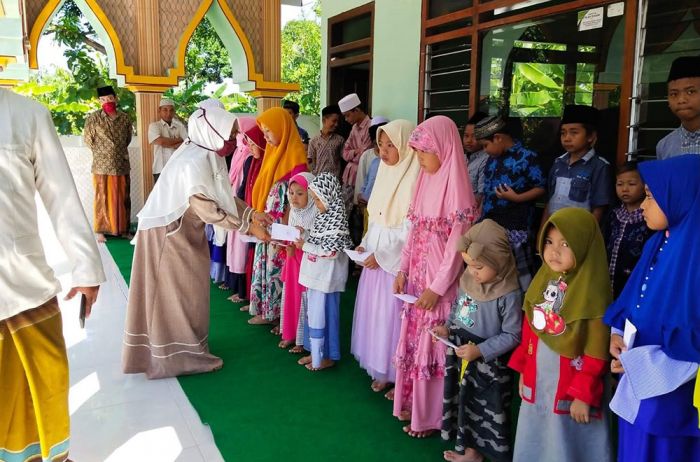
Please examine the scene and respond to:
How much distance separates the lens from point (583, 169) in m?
3.18

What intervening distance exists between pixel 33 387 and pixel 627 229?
8.52ft

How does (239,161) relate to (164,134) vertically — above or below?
below

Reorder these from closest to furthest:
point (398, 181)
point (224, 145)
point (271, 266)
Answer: point (398, 181)
point (224, 145)
point (271, 266)

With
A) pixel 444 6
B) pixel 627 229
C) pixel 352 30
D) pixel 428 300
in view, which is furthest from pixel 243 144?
Result: pixel 627 229

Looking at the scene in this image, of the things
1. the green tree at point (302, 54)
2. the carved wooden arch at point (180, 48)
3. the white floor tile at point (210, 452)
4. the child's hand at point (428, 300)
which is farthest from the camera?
the green tree at point (302, 54)

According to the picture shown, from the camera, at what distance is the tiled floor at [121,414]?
97.5 inches

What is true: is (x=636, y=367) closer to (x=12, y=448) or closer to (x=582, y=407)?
(x=582, y=407)

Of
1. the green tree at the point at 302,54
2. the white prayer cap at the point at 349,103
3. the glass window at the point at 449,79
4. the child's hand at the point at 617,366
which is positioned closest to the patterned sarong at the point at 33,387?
the child's hand at the point at 617,366

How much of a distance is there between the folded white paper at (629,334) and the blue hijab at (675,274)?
0.01m

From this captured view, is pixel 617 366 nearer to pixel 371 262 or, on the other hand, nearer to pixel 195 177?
pixel 371 262

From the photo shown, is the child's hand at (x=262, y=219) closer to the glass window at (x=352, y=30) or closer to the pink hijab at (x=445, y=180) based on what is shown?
the pink hijab at (x=445, y=180)

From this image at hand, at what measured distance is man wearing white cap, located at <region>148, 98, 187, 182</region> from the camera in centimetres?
701

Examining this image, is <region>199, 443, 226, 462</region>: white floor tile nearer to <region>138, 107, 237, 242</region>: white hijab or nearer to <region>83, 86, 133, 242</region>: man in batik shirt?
<region>138, 107, 237, 242</region>: white hijab

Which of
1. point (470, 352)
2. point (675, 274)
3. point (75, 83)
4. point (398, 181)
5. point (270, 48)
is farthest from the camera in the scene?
point (75, 83)
